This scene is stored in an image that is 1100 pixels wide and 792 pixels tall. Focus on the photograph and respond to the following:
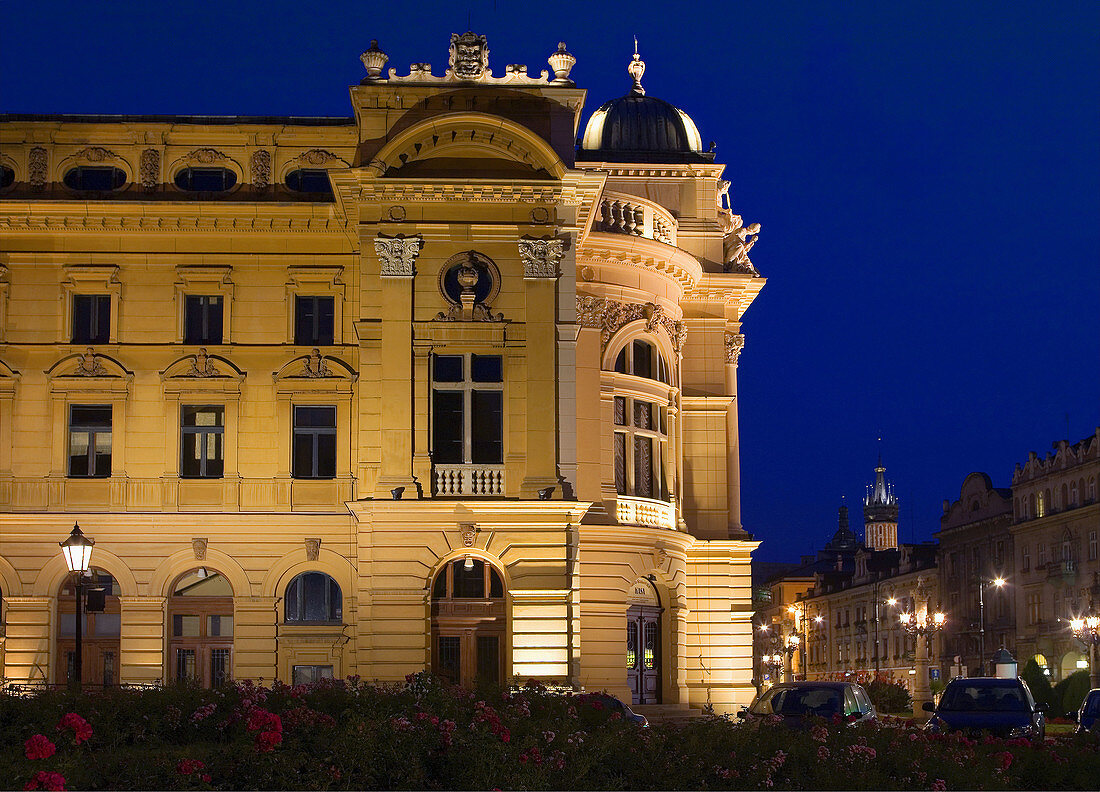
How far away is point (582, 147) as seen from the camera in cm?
5494

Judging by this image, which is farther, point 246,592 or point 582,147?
point 582,147

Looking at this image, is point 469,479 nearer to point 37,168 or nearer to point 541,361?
point 541,361

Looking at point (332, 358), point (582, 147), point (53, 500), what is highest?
point (582, 147)

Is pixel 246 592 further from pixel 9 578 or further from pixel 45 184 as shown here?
pixel 45 184

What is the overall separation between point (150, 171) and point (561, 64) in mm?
Answer: 11531

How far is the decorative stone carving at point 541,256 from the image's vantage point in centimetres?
3797

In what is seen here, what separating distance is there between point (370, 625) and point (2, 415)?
1187cm

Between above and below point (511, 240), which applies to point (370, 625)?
below

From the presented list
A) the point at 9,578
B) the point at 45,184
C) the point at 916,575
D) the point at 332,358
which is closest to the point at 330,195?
the point at 332,358

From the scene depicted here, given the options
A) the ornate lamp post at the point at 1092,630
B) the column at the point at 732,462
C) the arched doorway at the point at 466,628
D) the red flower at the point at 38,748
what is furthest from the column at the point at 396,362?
the ornate lamp post at the point at 1092,630

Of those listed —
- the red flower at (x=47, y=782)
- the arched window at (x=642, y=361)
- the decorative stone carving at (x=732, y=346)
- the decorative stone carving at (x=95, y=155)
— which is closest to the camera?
the red flower at (x=47, y=782)

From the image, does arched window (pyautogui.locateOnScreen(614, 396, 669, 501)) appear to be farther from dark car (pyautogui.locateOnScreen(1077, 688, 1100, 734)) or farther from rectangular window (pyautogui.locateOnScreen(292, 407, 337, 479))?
dark car (pyautogui.locateOnScreen(1077, 688, 1100, 734))

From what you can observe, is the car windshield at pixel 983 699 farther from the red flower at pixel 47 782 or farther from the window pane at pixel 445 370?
the red flower at pixel 47 782

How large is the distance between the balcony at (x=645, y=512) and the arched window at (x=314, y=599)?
8.26 metres
